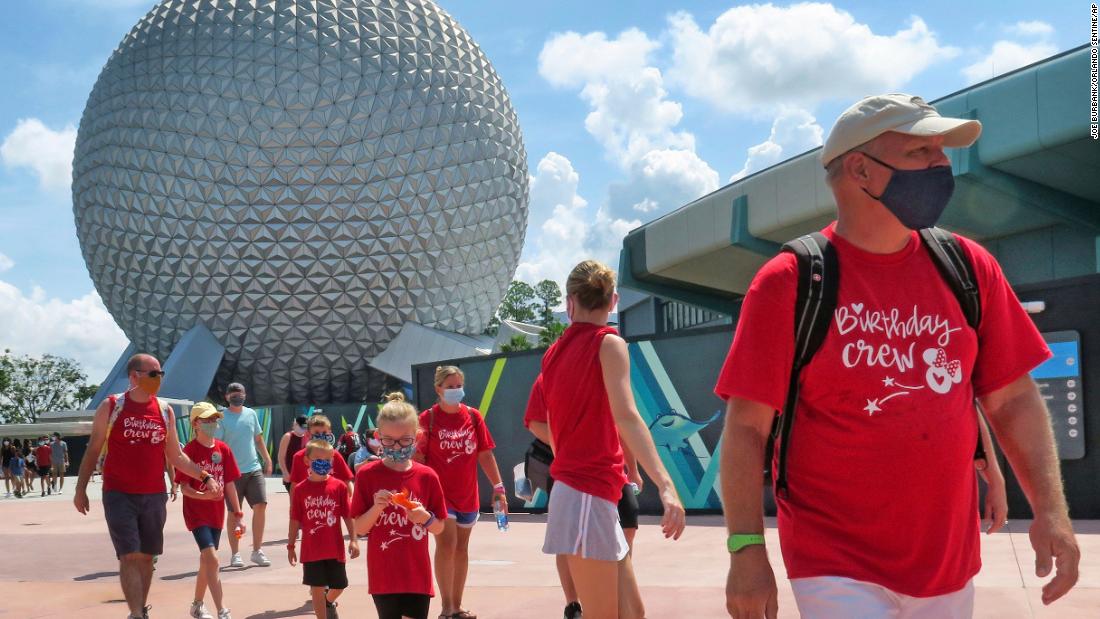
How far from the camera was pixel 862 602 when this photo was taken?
2420mm

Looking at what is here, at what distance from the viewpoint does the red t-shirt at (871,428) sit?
2.48m

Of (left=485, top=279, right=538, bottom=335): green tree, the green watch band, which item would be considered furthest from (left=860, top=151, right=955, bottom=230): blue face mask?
(left=485, top=279, right=538, bottom=335): green tree

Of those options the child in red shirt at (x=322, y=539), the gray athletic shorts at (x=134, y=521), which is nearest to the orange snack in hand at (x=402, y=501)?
the child in red shirt at (x=322, y=539)

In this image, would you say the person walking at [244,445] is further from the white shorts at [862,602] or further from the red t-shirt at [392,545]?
the white shorts at [862,602]

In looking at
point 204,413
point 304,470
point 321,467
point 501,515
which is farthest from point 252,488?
point 501,515

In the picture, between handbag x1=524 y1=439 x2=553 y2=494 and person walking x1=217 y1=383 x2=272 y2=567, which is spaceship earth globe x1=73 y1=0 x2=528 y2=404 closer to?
person walking x1=217 y1=383 x2=272 y2=567

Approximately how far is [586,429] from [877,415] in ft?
6.88

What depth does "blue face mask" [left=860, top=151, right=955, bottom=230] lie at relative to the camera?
2562 millimetres

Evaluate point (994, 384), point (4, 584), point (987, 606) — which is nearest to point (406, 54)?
point (4, 584)

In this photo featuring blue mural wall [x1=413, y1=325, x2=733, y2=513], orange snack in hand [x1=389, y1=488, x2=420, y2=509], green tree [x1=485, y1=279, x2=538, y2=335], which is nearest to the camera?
orange snack in hand [x1=389, y1=488, x2=420, y2=509]

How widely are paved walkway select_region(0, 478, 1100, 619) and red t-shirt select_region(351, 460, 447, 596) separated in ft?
5.90

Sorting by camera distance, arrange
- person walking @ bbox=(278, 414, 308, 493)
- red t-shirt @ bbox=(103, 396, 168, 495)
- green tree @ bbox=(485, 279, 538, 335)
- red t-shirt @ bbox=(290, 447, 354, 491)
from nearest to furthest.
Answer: red t-shirt @ bbox=(103, 396, 168, 495) < red t-shirt @ bbox=(290, 447, 354, 491) < person walking @ bbox=(278, 414, 308, 493) < green tree @ bbox=(485, 279, 538, 335)

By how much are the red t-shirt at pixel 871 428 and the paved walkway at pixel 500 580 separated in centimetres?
386

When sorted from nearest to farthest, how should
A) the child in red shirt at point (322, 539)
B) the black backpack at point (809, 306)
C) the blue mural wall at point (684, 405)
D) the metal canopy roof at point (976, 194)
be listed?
the black backpack at point (809, 306) < the child in red shirt at point (322, 539) < the metal canopy roof at point (976, 194) < the blue mural wall at point (684, 405)
